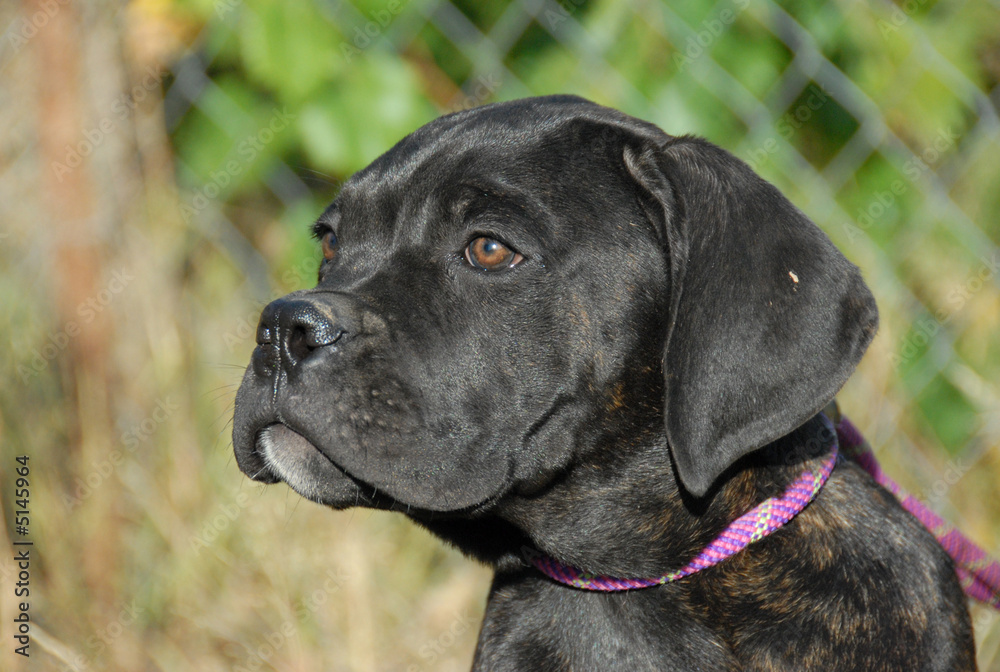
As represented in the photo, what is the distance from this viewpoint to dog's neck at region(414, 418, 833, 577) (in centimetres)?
262

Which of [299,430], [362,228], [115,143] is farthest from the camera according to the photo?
[115,143]

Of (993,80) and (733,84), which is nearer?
(733,84)

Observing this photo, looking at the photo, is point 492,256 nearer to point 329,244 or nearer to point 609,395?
→ point 609,395

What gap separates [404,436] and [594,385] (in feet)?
1.71

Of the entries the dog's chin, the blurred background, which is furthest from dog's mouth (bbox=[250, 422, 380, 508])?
the blurred background

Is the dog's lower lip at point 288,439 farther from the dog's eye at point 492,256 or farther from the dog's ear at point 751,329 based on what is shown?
the dog's ear at point 751,329

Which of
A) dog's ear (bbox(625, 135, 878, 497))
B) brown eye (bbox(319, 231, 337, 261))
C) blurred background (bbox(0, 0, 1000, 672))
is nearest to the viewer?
dog's ear (bbox(625, 135, 878, 497))

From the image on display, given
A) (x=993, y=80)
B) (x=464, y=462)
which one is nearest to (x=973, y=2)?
(x=993, y=80)

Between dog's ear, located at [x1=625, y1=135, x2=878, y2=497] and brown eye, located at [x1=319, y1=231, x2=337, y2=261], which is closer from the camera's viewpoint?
dog's ear, located at [x1=625, y1=135, x2=878, y2=497]

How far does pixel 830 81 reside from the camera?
468cm

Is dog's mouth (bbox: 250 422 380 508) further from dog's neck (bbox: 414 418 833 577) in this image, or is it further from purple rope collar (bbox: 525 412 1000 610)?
purple rope collar (bbox: 525 412 1000 610)

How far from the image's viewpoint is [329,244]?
3.21 metres

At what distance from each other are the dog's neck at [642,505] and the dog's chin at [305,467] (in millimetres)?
439

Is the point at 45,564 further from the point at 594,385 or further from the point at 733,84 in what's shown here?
the point at 733,84
